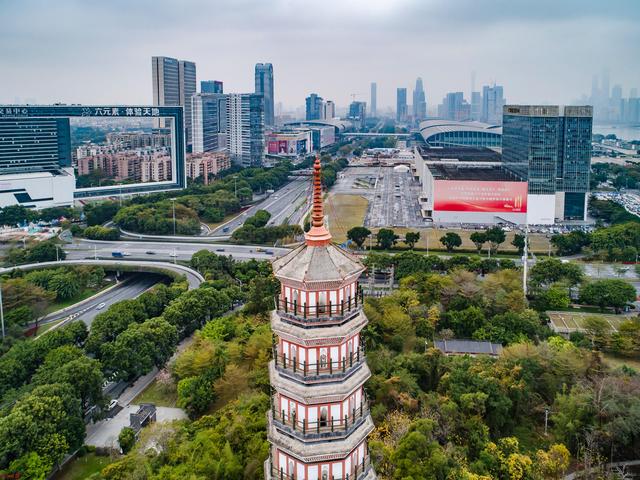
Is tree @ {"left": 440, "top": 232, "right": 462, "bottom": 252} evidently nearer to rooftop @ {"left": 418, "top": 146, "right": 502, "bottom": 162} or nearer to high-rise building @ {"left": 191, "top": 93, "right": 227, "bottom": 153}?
rooftop @ {"left": 418, "top": 146, "right": 502, "bottom": 162}

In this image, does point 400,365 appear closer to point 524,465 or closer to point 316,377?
point 524,465

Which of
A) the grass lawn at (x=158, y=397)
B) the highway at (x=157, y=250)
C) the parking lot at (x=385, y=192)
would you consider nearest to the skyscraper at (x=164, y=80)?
the parking lot at (x=385, y=192)

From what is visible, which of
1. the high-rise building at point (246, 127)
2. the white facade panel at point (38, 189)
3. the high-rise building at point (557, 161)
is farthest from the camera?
the high-rise building at point (246, 127)

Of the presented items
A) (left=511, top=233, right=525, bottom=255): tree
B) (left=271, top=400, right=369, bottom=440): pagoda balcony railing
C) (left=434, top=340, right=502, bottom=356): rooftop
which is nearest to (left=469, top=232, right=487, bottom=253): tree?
(left=511, top=233, right=525, bottom=255): tree

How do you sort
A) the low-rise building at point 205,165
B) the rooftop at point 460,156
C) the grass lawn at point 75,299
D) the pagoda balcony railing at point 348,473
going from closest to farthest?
the pagoda balcony railing at point 348,473 → the grass lawn at point 75,299 → the rooftop at point 460,156 → the low-rise building at point 205,165

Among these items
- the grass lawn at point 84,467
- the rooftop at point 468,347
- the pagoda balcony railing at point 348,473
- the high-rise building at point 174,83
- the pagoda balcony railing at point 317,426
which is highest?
the high-rise building at point 174,83

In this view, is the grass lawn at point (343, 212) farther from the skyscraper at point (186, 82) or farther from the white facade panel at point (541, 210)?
the skyscraper at point (186, 82)

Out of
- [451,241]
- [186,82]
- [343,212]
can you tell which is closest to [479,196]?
[451,241]
